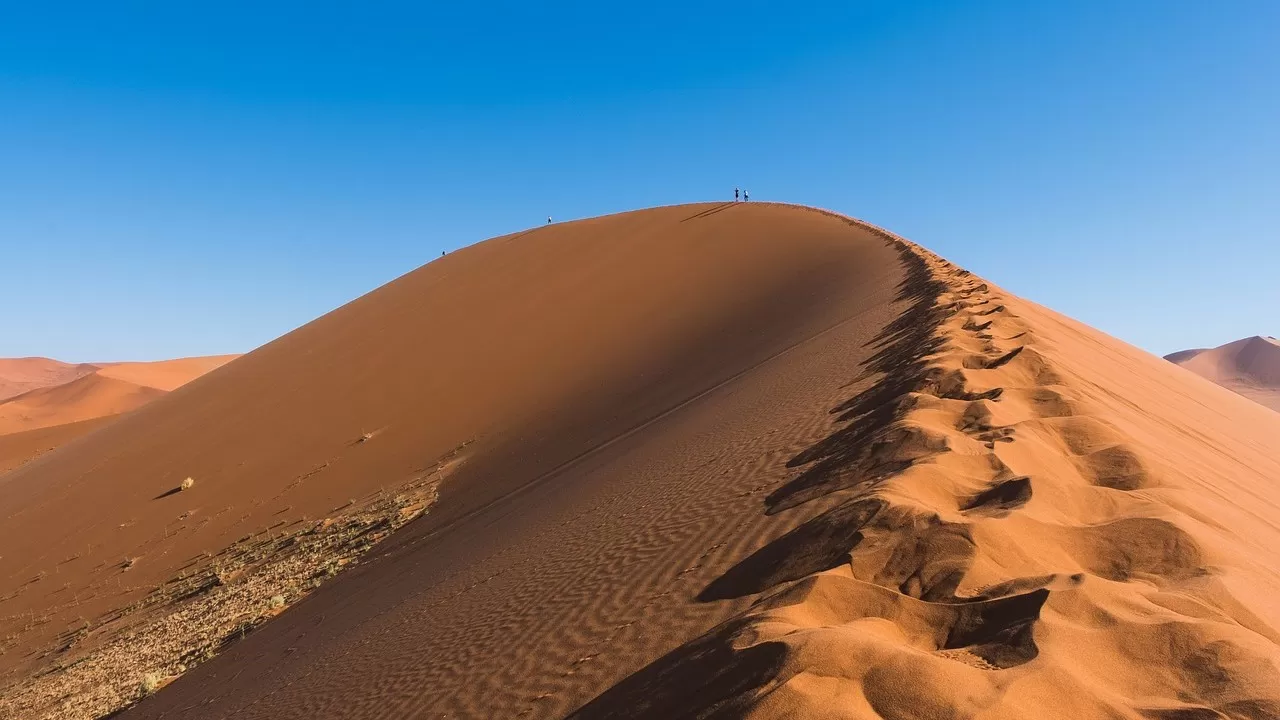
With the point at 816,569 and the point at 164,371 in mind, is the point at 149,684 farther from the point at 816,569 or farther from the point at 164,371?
the point at 164,371

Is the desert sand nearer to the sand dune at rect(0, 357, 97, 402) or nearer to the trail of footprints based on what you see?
the trail of footprints

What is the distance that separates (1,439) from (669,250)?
36548mm

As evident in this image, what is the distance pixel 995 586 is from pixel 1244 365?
94.1 metres

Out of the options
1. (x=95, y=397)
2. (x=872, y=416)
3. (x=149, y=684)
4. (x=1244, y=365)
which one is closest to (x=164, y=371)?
(x=95, y=397)

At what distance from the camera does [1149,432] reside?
7.12m

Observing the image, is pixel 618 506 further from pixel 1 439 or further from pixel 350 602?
pixel 1 439

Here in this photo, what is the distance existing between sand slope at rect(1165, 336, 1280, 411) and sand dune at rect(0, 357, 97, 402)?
143268 millimetres

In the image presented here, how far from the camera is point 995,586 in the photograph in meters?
3.47

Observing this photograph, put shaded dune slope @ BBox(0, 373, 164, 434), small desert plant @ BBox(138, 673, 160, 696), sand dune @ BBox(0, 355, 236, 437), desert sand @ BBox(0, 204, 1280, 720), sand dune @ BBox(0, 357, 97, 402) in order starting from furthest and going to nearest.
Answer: sand dune @ BBox(0, 357, 97, 402) → sand dune @ BBox(0, 355, 236, 437) → shaded dune slope @ BBox(0, 373, 164, 434) → small desert plant @ BBox(138, 673, 160, 696) → desert sand @ BBox(0, 204, 1280, 720)

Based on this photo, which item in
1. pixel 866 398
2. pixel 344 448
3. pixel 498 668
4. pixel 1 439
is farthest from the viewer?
pixel 1 439

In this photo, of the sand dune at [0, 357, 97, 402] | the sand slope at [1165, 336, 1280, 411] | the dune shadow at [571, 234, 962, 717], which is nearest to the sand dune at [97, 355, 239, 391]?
the sand dune at [0, 357, 97, 402]

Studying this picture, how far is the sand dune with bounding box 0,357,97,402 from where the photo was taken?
121688mm

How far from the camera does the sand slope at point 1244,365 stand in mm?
69062

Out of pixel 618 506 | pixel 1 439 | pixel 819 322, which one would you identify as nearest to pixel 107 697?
pixel 618 506
